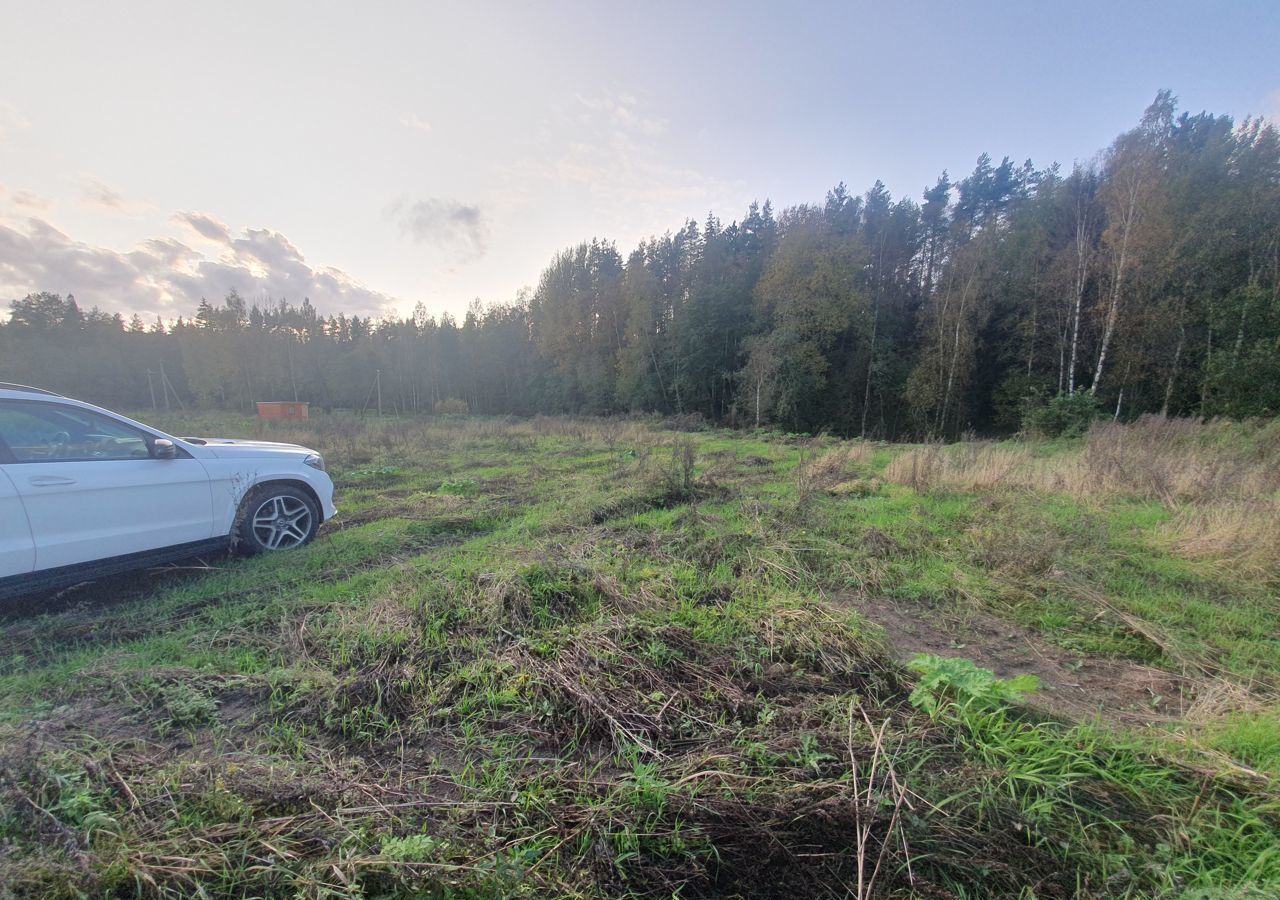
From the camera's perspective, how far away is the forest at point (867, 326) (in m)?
18.2

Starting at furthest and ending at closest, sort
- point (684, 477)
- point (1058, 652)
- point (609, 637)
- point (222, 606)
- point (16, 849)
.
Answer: point (684, 477), point (222, 606), point (1058, 652), point (609, 637), point (16, 849)

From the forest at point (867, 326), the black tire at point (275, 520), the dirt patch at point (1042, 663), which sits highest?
the forest at point (867, 326)

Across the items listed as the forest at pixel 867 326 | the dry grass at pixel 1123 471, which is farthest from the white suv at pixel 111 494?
the forest at pixel 867 326

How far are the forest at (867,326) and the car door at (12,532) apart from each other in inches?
936

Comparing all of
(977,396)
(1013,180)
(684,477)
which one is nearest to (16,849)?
(684,477)

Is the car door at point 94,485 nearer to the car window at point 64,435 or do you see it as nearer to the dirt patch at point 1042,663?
the car window at point 64,435

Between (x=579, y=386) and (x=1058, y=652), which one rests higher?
(x=579, y=386)

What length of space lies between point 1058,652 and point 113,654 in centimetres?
617

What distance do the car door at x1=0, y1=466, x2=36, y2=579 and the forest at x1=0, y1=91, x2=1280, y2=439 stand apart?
936 inches

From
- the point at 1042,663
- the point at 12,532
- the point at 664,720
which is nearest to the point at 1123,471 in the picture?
the point at 1042,663

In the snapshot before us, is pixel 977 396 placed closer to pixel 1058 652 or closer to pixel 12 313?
pixel 1058 652

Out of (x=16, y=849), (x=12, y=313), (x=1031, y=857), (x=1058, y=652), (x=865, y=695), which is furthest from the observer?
(x=12, y=313)

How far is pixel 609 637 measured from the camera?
295 centimetres

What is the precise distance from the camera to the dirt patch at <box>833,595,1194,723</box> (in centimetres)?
258
